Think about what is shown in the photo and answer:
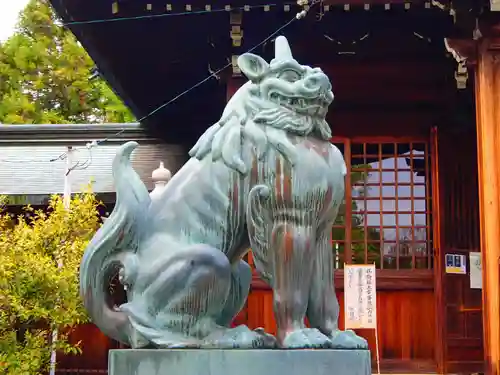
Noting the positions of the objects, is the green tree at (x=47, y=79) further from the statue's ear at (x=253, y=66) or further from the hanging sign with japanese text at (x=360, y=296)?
the statue's ear at (x=253, y=66)

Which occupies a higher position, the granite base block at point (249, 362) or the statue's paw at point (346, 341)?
the statue's paw at point (346, 341)

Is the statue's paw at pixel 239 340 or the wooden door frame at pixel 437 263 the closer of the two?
the statue's paw at pixel 239 340

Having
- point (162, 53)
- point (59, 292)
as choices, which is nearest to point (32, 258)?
point (59, 292)

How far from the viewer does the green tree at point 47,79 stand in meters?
19.1

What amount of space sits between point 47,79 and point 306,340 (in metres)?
17.8

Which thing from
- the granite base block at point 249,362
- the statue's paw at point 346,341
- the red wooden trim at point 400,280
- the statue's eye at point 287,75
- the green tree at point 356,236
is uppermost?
the statue's eye at point 287,75

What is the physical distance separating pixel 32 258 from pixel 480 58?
5.24 meters

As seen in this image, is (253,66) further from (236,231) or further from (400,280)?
(400,280)

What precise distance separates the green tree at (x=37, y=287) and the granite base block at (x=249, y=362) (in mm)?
4242

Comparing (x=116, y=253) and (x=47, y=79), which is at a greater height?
(x=47, y=79)

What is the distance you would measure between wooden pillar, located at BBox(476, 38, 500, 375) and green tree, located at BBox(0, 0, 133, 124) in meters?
12.9

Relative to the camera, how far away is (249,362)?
3086 mm

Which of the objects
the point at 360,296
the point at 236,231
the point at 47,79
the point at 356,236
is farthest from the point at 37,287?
the point at 47,79

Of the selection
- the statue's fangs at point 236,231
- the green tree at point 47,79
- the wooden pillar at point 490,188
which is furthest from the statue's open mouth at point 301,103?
Result: the green tree at point 47,79
